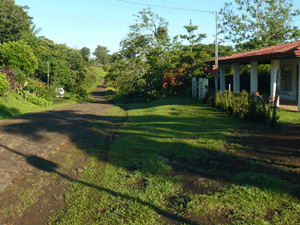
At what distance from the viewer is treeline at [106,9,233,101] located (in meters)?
29.3

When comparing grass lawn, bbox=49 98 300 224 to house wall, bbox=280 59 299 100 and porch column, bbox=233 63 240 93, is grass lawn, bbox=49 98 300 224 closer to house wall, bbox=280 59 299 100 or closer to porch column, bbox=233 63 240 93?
house wall, bbox=280 59 299 100

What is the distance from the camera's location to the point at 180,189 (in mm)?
5660

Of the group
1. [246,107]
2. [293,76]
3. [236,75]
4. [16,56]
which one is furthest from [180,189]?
[16,56]

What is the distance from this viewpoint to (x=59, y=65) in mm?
49312

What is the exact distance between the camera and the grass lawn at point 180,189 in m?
4.61

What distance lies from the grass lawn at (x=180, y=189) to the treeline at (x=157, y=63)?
20175mm

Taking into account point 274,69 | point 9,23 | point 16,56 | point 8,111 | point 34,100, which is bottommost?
point 8,111

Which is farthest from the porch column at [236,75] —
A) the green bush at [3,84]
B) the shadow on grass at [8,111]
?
the green bush at [3,84]

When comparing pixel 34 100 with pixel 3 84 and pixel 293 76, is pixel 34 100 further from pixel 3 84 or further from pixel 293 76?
pixel 293 76

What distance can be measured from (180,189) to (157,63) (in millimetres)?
28310

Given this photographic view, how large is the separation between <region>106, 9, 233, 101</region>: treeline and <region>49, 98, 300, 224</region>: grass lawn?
2018cm

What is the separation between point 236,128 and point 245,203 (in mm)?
6213

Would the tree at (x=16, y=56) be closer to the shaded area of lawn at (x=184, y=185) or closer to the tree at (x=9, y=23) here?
the tree at (x=9, y=23)

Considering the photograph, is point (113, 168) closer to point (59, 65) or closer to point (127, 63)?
point (127, 63)
